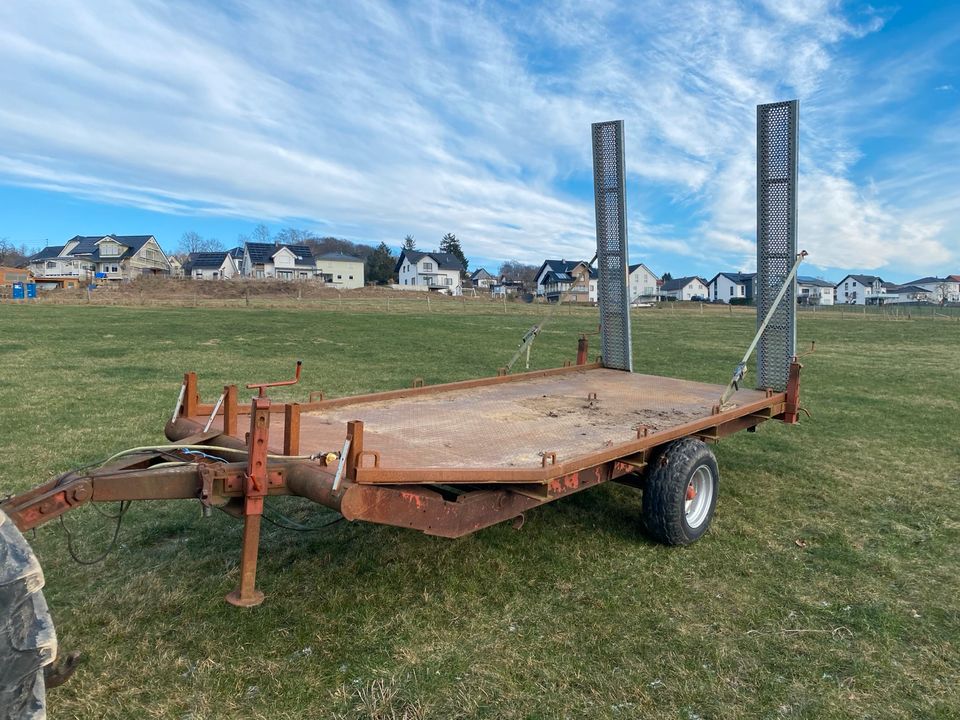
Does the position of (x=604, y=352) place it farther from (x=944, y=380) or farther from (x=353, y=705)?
(x=944, y=380)

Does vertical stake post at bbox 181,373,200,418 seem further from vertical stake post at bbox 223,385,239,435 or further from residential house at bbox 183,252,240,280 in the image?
residential house at bbox 183,252,240,280

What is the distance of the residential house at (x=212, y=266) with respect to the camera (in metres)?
87.5

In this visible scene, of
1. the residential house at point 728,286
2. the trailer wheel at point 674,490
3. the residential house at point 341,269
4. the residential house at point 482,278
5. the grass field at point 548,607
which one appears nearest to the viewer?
the grass field at point 548,607

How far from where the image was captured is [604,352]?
8.16 metres

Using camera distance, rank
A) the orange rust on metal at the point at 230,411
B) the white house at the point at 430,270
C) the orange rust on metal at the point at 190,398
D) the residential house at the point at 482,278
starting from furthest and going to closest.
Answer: the residential house at the point at 482,278 → the white house at the point at 430,270 → the orange rust on metal at the point at 190,398 → the orange rust on metal at the point at 230,411

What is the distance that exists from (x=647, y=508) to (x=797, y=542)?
1385 millimetres

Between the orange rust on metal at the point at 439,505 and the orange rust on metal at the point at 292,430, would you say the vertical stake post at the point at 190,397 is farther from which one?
the orange rust on metal at the point at 439,505

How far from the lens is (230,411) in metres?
3.92

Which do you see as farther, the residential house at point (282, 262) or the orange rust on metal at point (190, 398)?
the residential house at point (282, 262)

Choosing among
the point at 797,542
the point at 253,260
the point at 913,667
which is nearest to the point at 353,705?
A: the point at 913,667

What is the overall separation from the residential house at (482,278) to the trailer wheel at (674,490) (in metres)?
106

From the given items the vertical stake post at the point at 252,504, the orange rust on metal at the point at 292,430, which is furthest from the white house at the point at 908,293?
the vertical stake post at the point at 252,504

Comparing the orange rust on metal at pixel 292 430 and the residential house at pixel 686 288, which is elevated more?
the residential house at pixel 686 288

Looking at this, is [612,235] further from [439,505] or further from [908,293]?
[908,293]
